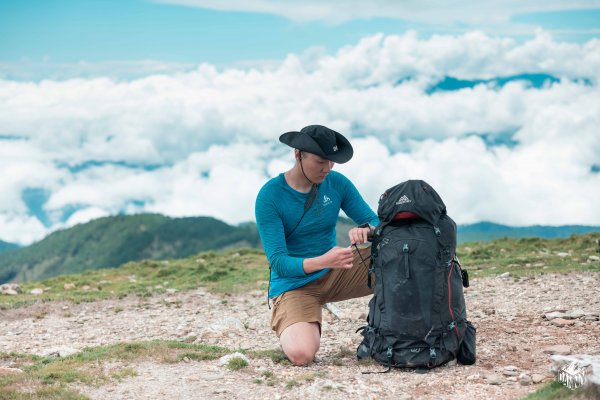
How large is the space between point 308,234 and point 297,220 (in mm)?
308

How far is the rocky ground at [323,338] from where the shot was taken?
27.1ft

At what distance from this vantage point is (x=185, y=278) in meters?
20.9

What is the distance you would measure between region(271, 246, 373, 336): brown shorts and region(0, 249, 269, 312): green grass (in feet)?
23.8

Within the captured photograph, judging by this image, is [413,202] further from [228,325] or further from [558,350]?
[228,325]

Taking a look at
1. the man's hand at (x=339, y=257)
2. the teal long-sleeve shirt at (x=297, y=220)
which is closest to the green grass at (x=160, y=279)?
the teal long-sleeve shirt at (x=297, y=220)

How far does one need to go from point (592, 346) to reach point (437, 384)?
2714mm

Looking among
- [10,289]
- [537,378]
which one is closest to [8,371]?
[537,378]

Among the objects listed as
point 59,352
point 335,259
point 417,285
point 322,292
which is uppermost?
point 335,259

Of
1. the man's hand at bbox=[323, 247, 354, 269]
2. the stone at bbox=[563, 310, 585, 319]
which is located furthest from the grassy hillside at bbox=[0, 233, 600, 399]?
the stone at bbox=[563, 310, 585, 319]

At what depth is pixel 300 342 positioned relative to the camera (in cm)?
940

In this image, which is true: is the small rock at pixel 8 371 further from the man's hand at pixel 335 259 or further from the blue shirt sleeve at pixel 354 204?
the blue shirt sleeve at pixel 354 204

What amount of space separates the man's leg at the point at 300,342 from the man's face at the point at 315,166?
1.99 meters

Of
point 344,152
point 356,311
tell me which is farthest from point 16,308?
point 344,152

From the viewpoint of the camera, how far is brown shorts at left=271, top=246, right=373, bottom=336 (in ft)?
32.6
